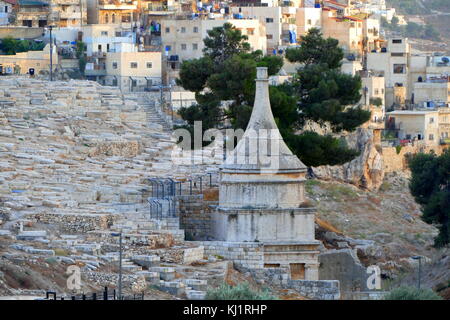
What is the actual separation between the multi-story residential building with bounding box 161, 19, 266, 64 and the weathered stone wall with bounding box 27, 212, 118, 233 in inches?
1919

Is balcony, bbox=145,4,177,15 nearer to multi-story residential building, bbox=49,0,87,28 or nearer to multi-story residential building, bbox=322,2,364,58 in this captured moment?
multi-story residential building, bbox=49,0,87,28

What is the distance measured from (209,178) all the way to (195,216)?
15.6ft

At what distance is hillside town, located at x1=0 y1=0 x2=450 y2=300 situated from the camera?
41.7 m

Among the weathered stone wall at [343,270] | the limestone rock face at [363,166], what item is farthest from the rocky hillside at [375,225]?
the weathered stone wall at [343,270]

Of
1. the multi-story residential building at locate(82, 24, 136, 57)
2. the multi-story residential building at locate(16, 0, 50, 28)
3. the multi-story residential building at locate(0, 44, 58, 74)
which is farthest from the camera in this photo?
the multi-story residential building at locate(16, 0, 50, 28)

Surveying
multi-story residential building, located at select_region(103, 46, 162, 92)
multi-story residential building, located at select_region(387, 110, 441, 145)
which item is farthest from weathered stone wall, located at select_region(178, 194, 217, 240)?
multi-story residential building, located at select_region(387, 110, 441, 145)

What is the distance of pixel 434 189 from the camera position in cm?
5403

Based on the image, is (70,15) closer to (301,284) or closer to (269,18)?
(269,18)

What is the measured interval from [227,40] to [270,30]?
40.3 metres

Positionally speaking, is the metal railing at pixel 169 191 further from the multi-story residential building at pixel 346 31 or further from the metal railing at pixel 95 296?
the multi-story residential building at pixel 346 31

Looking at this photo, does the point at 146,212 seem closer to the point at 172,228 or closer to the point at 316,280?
the point at 172,228

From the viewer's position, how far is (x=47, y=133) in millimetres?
60438

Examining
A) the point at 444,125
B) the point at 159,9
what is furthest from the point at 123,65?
the point at 159,9

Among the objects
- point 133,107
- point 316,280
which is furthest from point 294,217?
point 133,107
